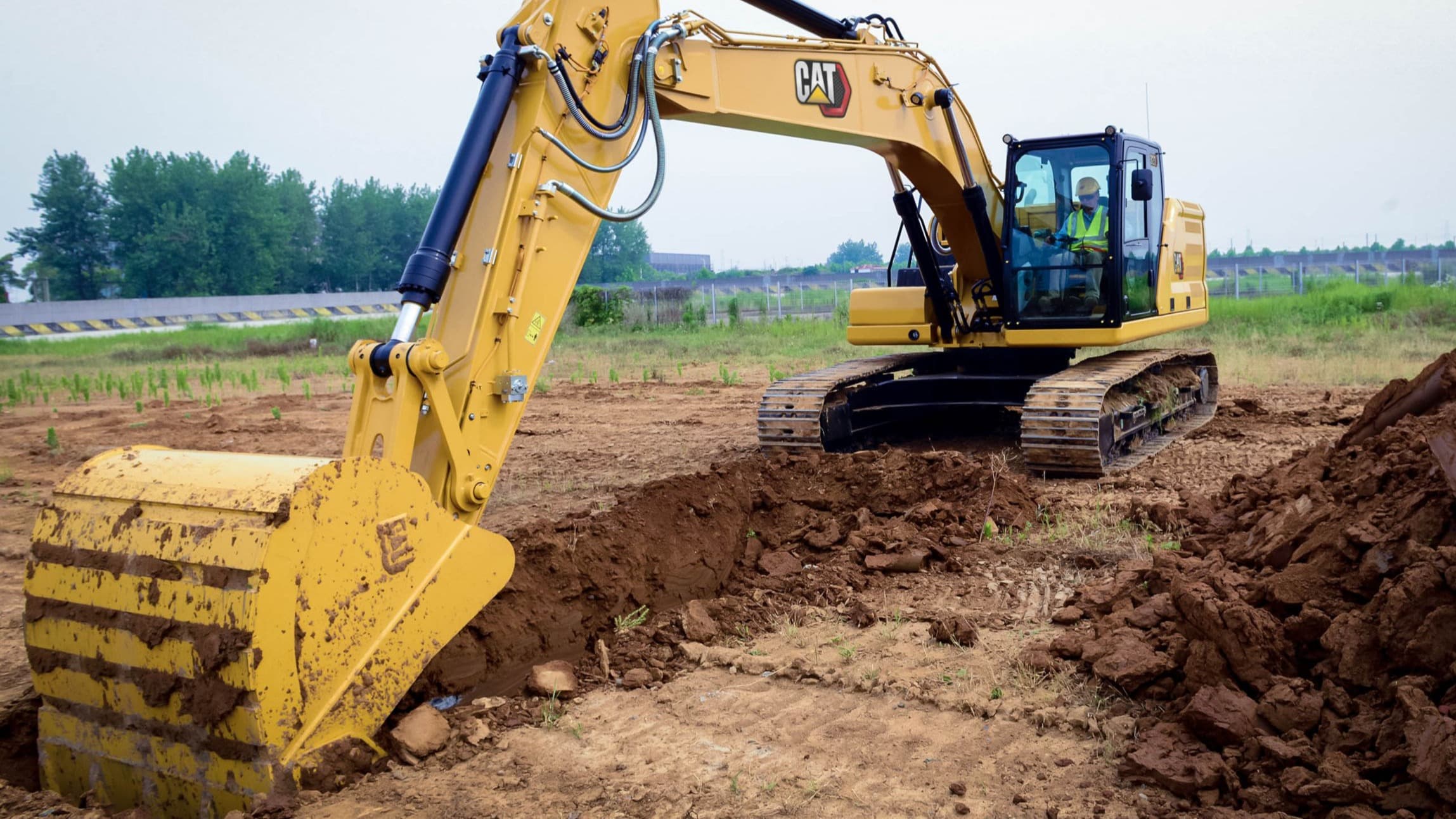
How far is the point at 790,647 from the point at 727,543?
4.31 ft

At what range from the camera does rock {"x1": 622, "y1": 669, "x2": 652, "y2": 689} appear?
441 cm

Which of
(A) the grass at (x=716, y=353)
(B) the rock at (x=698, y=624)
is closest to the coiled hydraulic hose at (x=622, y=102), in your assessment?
(B) the rock at (x=698, y=624)

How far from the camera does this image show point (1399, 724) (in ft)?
10.4

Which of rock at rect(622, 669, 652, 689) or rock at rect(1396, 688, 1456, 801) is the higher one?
rock at rect(1396, 688, 1456, 801)

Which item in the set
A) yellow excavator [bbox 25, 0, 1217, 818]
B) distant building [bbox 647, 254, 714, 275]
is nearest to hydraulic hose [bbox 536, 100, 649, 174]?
yellow excavator [bbox 25, 0, 1217, 818]

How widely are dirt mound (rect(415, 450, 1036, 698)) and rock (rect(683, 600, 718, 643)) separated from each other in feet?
0.21

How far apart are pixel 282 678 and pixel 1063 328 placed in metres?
6.71

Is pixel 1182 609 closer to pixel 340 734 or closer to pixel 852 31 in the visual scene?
pixel 340 734

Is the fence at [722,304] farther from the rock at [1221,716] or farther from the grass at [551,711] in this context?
the rock at [1221,716]

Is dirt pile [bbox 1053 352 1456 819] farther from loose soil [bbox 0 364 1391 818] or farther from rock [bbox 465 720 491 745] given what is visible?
rock [bbox 465 720 491 745]

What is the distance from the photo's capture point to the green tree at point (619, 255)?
79.8 metres

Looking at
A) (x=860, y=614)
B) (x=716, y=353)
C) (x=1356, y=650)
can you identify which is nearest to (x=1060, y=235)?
(x=860, y=614)

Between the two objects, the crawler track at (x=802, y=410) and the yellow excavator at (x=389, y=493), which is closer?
the yellow excavator at (x=389, y=493)

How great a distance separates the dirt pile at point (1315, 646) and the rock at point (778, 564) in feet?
5.13
